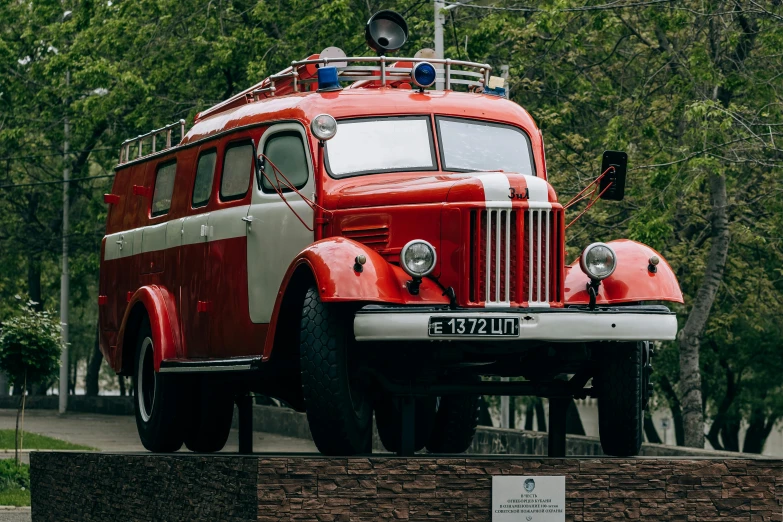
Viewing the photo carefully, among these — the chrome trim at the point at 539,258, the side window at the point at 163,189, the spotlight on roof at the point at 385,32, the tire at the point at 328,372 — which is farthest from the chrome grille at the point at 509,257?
the side window at the point at 163,189

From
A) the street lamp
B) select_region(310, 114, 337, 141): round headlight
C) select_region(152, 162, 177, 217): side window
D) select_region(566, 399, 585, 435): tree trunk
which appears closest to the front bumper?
select_region(310, 114, 337, 141): round headlight

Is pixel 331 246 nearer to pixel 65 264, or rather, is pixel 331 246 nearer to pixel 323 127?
pixel 323 127

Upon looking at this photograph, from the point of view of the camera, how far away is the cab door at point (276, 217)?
36.3 feet

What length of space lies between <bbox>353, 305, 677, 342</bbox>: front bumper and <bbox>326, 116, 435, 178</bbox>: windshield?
182 centimetres

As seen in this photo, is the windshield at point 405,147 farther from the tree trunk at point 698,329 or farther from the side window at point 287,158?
the tree trunk at point 698,329

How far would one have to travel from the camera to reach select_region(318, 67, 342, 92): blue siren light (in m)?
11.6

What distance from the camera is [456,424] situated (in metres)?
13.6

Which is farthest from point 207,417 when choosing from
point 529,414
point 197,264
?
point 529,414

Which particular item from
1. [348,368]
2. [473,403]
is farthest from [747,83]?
[348,368]

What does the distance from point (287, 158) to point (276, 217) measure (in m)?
0.49

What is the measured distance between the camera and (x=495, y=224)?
32.5 feet

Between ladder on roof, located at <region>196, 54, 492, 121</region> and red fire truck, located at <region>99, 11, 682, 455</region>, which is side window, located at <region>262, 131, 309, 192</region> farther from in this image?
ladder on roof, located at <region>196, 54, 492, 121</region>

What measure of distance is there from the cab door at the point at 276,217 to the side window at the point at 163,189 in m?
2.04

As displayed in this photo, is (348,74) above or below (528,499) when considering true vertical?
above
